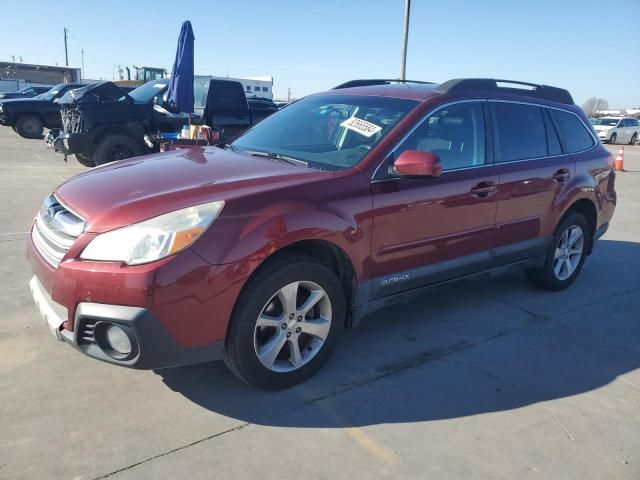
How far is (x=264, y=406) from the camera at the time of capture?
114 inches

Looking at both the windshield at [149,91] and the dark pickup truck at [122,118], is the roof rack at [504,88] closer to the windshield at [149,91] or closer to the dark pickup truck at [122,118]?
the dark pickup truck at [122,118]

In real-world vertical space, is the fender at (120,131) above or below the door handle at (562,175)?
below

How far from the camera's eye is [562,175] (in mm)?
4539

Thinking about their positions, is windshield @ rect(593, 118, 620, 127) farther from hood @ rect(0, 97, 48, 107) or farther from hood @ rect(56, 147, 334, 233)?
hood @ rect(56, 147, 334, 233)

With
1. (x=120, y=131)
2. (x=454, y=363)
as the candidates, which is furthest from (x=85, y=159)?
(x=454, y=363)

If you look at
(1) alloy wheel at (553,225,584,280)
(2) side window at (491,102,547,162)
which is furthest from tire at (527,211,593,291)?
(2) side window at (491,102,547,162)

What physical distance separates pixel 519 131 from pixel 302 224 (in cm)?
235

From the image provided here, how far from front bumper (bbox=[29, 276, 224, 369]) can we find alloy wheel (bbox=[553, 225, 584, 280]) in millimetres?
3423

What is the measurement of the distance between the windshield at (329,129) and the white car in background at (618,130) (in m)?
29.4

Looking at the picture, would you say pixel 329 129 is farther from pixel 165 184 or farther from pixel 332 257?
pixel 165 184

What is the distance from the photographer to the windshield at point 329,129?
3.46 m

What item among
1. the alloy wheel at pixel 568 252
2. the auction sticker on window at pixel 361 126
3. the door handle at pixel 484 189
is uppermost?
the auction sticker on window at pixel 361 126

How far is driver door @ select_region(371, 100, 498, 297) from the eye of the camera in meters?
3.34

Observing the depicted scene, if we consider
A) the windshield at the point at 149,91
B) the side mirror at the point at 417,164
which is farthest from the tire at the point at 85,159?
the side mirror at the point at 417,164
